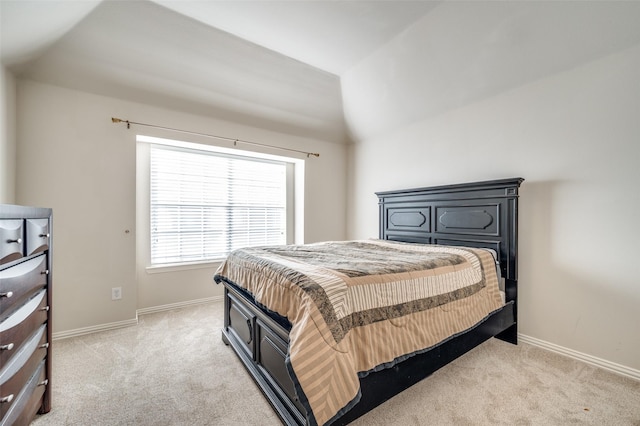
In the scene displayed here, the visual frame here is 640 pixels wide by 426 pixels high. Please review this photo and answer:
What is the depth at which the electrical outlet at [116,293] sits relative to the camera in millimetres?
2709

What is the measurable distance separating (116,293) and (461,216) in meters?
3.57

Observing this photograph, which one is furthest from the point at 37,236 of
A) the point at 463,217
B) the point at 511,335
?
the point at 511,335

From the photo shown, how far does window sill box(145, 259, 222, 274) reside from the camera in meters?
3.21

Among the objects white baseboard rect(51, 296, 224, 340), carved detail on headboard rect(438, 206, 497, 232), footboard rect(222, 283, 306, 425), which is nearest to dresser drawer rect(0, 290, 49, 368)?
white baseboard rect(51, 296, 224, 340)

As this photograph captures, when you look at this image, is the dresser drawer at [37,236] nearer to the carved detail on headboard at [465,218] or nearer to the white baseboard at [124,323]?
the white baseboard at [124,323]

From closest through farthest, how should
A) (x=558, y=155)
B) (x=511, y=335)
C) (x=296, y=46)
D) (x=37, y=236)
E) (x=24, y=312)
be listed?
(x=24, y=312), (x=37, y=236), (x=558, y=155), (x=511, y=335), (x=296, y=46)

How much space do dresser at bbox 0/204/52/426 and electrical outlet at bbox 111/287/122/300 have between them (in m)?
1.34

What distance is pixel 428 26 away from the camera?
2408 millimetres

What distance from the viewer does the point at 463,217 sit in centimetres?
272

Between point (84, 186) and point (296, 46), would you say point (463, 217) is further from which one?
point (84, 186)

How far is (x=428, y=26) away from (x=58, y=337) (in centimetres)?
434

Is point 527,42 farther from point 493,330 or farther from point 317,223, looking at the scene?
point 317,223

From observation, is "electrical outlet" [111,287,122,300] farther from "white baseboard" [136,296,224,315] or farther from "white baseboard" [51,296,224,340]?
"white baseboard" [136,296,224,315]

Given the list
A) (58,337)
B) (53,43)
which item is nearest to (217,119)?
(53,43)
